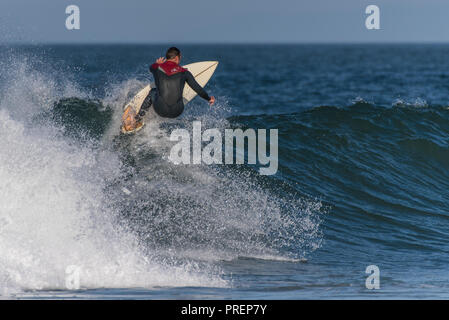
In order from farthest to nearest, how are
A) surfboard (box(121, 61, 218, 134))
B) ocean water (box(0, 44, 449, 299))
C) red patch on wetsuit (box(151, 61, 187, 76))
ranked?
surfboard (box(121, 61, 218, 134)), red patch on wetsuit (box(151, 61, 187, 76)), ocean water (box(0, 44, 449, 299))

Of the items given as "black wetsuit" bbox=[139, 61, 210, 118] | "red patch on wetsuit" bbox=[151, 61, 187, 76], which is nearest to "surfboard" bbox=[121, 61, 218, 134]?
"black wetsuit" bbox=[139, 61, 210, 118]

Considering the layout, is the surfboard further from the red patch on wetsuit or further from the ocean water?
the red patch on wetsuit

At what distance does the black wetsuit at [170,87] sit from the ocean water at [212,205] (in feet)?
3.79

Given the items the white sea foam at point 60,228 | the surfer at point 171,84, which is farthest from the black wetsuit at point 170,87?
the white sea foam at point 60,228

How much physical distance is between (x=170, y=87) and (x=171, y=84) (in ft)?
0.20

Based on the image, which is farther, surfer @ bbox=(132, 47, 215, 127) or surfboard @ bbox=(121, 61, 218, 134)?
surfboard @ bbox=(121, 61, 218, 134)

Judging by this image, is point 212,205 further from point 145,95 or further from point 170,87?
point 145,95

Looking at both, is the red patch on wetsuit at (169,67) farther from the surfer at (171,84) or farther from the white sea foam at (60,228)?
the white sea foam at (60,228)

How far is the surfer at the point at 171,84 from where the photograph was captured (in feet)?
33.1

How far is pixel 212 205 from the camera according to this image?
9898 mm

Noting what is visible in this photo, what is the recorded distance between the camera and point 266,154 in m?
13.2

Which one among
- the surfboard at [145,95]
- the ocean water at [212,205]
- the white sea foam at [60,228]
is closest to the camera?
the white sea foam at [60,228]

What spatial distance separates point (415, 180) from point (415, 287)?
6.06 m

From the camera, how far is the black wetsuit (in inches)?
397
